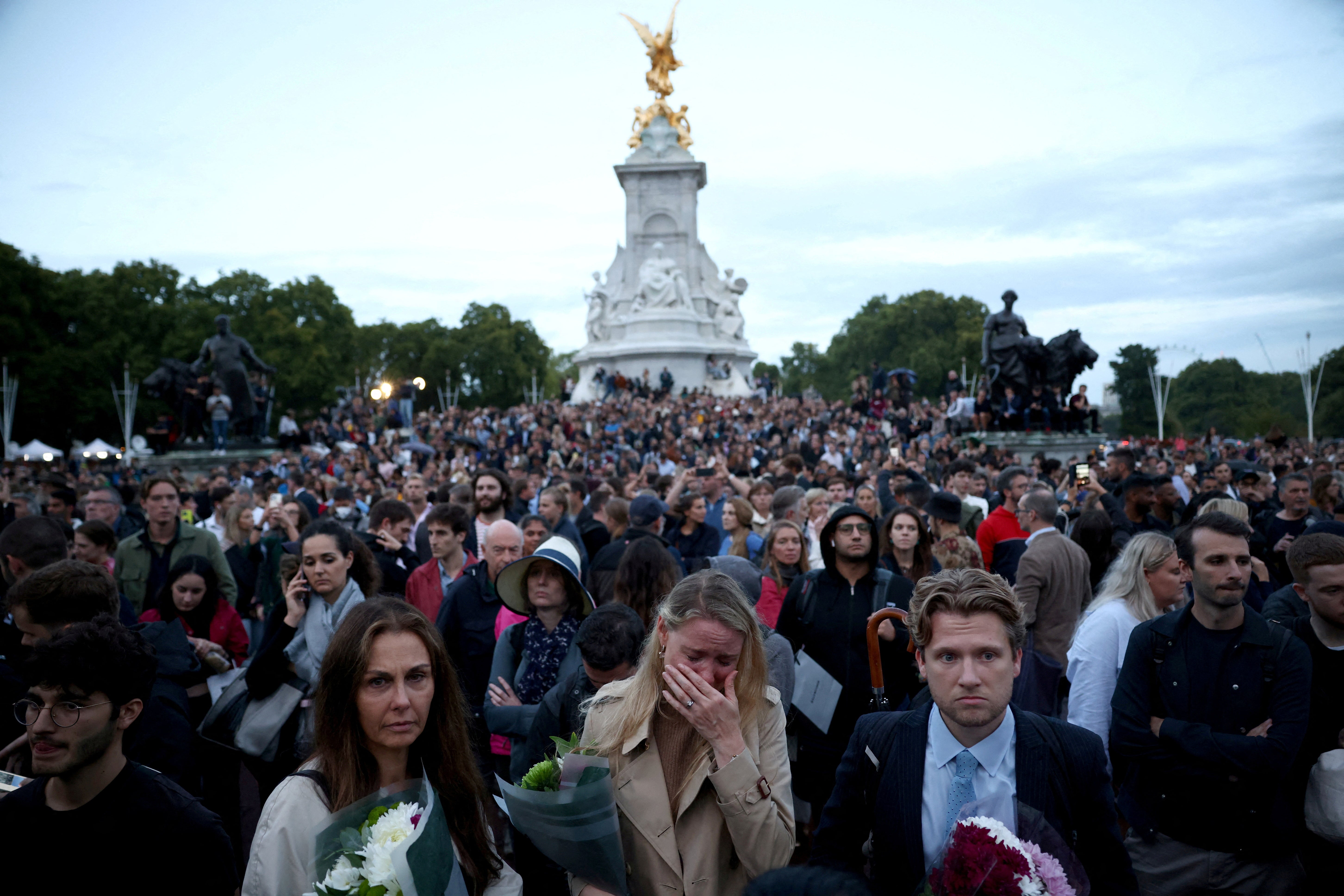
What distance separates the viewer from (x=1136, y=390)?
68250 millimetres

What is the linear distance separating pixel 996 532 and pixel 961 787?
5.26 m

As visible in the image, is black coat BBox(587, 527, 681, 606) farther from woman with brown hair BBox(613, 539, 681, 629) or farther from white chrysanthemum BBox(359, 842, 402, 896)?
white chrysanthemum BBox(359, 842, 402, 896)

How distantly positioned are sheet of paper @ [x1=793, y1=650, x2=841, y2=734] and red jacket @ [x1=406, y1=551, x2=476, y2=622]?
2272 mm

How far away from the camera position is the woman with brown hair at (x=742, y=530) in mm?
7305

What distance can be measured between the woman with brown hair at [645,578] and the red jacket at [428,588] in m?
1.71

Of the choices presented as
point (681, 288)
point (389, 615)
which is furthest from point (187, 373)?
point (681, 288)

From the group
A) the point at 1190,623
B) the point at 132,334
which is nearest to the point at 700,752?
the point at 1190,623

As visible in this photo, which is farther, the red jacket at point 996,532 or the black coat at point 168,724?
the red jacket at point 996,532

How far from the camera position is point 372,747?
8.20 ft

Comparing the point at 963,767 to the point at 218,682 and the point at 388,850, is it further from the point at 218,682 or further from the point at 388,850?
the point at 218,682

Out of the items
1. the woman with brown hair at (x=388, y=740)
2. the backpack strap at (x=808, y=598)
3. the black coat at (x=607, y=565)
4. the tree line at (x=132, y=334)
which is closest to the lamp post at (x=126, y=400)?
the tree line at (x=132, y=334)

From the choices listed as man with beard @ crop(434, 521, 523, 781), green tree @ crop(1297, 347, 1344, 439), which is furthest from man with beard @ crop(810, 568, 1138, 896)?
green tree @ crop(1297, 347, 1344, 439)

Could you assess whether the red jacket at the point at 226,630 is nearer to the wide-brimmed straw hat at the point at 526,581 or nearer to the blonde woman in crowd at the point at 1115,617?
the wide-brimmed straw hat at the point at 526,581

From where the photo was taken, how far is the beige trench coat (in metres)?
2.49
